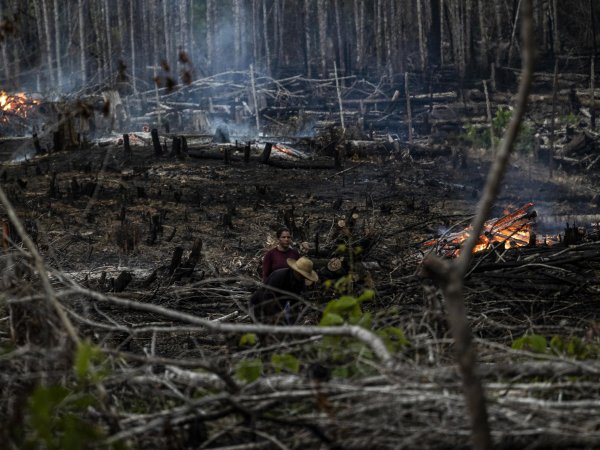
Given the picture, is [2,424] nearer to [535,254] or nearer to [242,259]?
[535,254]

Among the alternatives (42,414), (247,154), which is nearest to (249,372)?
(42,414)

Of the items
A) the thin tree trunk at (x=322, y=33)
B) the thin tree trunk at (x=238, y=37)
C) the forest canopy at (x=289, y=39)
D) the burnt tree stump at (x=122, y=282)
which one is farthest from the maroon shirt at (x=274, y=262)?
the thin tree trunk at (x=238, y=37)

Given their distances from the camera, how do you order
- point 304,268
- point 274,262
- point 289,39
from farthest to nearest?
point 289,39
point 274,262
point 304,268

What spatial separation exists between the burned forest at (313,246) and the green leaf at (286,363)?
0.06 m

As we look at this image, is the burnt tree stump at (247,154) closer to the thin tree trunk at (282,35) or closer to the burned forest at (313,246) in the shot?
the burned forest at (313,246)

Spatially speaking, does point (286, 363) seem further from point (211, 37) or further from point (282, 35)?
point (282, 35)

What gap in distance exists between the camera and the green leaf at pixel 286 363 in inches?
204

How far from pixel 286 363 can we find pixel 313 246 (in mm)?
6134

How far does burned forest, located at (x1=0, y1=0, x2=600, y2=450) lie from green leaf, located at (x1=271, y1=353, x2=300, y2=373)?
58 millimetres

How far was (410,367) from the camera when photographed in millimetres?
4848

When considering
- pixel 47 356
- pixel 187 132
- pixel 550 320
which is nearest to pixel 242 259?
pixel 550 320

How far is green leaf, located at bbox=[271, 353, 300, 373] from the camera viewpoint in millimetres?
5188

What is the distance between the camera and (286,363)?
5.29 m

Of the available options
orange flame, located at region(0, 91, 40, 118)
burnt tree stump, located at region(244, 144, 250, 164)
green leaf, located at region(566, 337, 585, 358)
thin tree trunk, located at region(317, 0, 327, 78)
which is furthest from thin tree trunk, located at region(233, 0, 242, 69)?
green leaf, located at region(566, 337, 585, 358)
